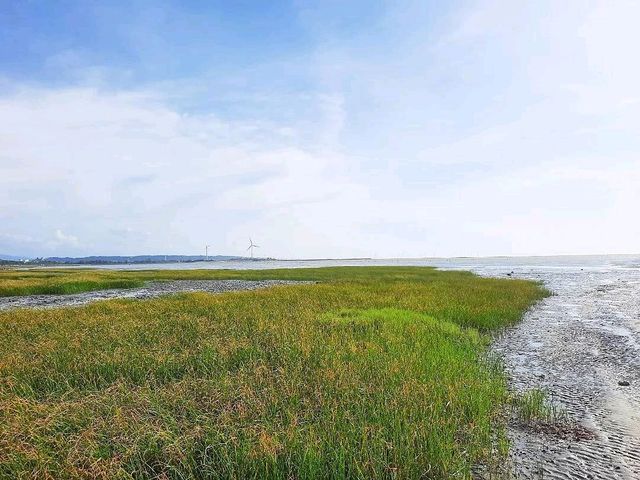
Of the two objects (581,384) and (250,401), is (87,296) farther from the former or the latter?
(581,384)

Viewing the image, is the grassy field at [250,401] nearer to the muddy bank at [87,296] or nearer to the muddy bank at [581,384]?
the muddy bank at [581,384]

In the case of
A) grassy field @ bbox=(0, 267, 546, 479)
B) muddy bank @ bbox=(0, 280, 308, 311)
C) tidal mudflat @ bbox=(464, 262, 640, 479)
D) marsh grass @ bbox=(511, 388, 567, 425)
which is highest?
grassy field @ bbox=(0, 267, 546, 479)

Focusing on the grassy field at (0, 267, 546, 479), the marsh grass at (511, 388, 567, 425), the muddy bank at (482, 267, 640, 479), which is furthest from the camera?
the marsh grass at (511, 388, 567, 425)

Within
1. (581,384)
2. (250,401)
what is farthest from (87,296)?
(581,384)

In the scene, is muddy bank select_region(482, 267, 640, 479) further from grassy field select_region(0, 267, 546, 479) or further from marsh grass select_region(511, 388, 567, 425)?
grassy field select_region(0, 267, 546, 479)

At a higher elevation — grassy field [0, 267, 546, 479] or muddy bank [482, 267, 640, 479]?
grassy field [0, 267, 546, 479]

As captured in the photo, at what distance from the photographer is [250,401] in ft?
25.7

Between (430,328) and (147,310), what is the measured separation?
13.0 metres

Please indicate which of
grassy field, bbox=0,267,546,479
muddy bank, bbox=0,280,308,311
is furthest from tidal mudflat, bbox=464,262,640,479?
muddy bank, bbox=0,280,308,311

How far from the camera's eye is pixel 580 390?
10.3m

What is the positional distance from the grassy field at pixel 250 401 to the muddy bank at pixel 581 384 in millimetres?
711

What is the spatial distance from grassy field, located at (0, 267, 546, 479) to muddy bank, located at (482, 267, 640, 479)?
28.0 inches

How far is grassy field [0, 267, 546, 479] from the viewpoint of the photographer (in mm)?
5926

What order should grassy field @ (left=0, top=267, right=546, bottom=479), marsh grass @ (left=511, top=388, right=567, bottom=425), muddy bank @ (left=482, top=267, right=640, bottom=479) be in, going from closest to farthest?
grassy field @ (left=0, top=267, right=546, bottom=479)
muddy bank @ (left=482, top=267, right=640, bottom=479)
marsh grass @ (left=511, top=388, right=567, bottom=425)
